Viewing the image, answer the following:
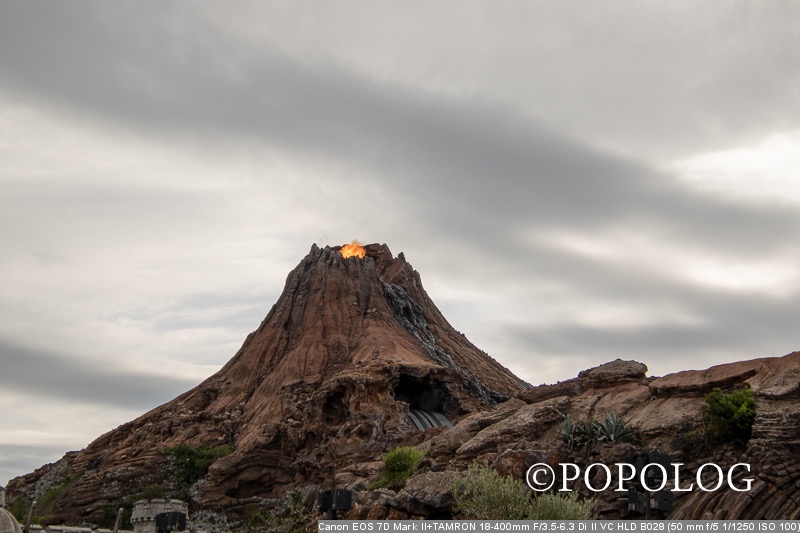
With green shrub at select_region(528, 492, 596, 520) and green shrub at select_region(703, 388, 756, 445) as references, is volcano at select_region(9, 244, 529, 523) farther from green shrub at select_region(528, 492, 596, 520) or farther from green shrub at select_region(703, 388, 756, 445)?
green shrub at select_region(528, 492, 596, 520)

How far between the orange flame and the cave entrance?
32874 mm

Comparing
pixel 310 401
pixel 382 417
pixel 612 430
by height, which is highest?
pixel 310 401

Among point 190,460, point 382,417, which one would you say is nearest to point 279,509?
point 382,417

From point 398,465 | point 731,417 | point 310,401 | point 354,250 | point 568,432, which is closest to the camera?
point 731,417

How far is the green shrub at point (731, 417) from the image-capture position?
87.7 feet

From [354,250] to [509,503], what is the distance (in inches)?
2820

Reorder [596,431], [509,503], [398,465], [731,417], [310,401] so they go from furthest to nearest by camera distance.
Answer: [310,401]
[398,465]
[596,431]
[731,417]
[509,503]

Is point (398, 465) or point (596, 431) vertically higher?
point (596, 431)

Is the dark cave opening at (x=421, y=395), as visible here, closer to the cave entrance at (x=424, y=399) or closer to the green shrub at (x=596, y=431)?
the cave entrance at (x=424, y=399)

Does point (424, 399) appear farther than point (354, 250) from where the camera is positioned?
No

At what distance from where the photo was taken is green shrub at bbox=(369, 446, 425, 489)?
39.1m

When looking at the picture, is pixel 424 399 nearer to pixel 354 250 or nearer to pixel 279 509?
pixel 279 509

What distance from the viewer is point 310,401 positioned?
5922 cm

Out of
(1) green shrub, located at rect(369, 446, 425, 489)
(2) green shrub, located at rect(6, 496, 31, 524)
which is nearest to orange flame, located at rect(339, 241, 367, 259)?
(2) green shrub, located at rect(6, 496, 31, 524)
